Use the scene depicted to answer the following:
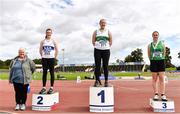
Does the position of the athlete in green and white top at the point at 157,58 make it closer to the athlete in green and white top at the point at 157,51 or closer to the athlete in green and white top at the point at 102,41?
the athlete in green and white top at the point at 157,51

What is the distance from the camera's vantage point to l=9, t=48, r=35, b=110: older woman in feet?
→ 30.1

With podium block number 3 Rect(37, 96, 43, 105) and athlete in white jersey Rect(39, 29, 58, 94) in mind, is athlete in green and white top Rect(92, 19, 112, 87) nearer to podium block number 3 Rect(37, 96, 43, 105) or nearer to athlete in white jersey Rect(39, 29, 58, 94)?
athlete in white jersey Rect(39, 29, 58, 94)

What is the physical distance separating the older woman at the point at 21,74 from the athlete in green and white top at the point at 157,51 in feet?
10.5

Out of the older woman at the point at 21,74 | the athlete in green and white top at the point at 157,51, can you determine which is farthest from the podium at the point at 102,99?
the older woman at the point at 21,74

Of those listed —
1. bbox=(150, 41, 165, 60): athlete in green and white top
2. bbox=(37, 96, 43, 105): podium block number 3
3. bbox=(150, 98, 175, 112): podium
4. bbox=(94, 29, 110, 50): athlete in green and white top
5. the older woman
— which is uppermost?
bbox=(94, 29, 110, 50): athlete in green and white top

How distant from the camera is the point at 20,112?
8.77 m

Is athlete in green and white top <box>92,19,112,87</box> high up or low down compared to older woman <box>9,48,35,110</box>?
up

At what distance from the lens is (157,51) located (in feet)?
30.4

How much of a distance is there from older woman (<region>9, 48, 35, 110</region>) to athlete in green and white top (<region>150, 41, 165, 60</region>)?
3.19m

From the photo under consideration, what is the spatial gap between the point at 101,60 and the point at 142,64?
329 ft

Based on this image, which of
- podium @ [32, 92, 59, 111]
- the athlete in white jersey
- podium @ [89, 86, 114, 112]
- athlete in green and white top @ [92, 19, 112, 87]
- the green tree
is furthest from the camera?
the green tree

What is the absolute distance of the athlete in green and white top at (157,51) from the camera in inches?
364

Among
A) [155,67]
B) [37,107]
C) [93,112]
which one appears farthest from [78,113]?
[155,67]

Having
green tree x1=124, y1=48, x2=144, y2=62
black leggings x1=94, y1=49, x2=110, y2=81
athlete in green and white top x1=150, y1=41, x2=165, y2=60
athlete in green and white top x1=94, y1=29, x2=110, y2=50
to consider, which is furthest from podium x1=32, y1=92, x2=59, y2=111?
green tree x1=124, y1=48, x2=144, y2=62
